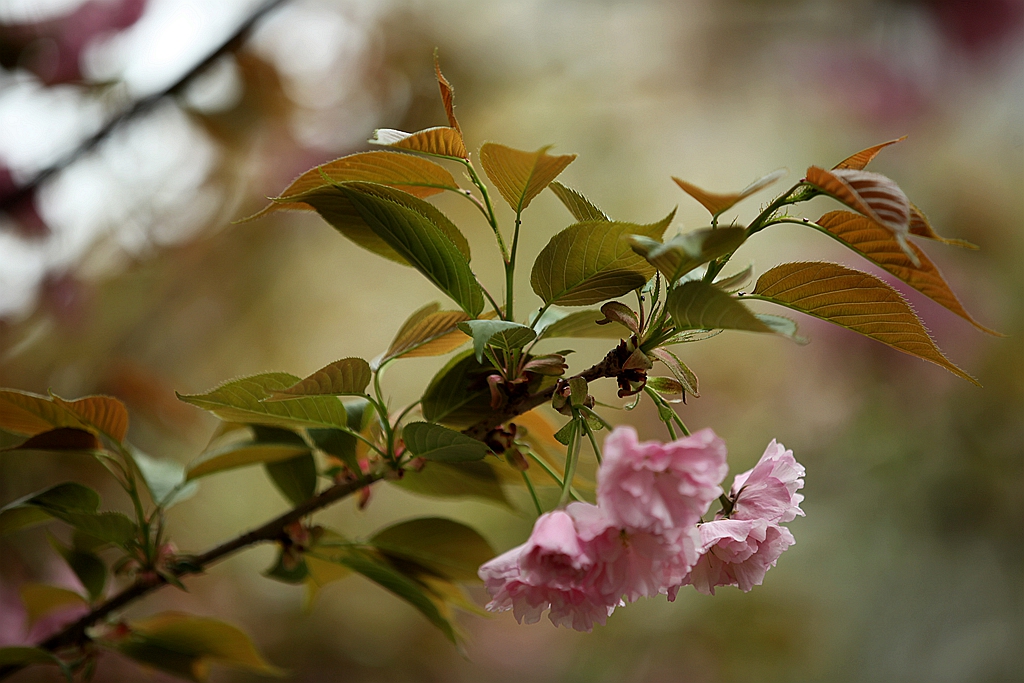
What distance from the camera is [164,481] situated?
0.42 m

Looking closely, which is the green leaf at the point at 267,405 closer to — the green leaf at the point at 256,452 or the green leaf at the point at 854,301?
the green leaf at the point at 256,452

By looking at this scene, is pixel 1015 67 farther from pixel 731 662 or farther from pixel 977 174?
pixel 731 662

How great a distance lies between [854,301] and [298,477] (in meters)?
0.28

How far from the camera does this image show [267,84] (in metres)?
0.92

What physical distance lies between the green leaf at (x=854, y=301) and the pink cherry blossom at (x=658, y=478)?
0.08m

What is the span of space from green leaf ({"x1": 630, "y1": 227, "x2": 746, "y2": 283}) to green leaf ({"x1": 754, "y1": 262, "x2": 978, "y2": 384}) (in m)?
0.04

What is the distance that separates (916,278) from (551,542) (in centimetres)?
16

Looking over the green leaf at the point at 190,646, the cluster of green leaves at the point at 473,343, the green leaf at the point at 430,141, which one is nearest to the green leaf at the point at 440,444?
the cluster of green leaves at the point at 473,343

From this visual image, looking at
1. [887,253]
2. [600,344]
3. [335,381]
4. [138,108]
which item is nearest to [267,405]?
[335,381]

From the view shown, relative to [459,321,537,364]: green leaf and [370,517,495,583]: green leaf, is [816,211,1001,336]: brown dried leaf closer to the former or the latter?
[459,321,537,364]: green leaf

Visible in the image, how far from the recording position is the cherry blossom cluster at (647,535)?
222 mm

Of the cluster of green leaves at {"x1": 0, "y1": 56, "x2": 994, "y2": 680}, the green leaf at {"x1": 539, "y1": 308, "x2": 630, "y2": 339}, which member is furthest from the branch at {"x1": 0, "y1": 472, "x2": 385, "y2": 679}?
the green leaf at {"x1": 539, "y1": 308, "x2": 630, "y2": 339}

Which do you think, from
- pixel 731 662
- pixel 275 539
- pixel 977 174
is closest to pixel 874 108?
pixel 977 174

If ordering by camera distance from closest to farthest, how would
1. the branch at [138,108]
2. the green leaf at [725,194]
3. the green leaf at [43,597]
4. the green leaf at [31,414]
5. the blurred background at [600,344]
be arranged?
the green leaf at [725,194], the green leaf at [31,414], the green leaf at [43,597], the branch at [138,108], the blurred background at [600,344]
